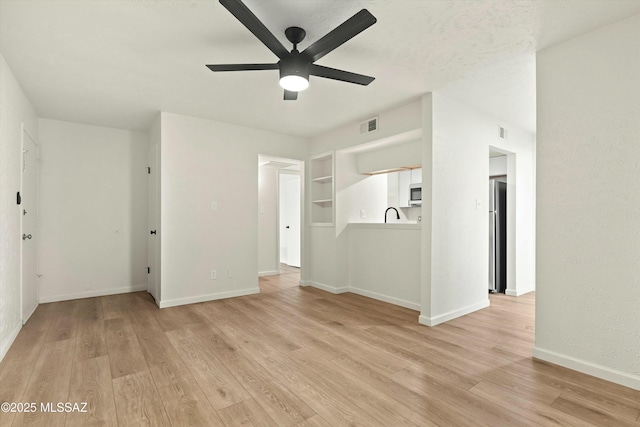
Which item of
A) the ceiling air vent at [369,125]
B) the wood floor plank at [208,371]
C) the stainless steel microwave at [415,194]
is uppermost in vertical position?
the ceiling air vent at [369,125]

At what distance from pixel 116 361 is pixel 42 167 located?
3.34 meters

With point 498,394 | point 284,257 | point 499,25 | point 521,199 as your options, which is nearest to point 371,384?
point 498,394

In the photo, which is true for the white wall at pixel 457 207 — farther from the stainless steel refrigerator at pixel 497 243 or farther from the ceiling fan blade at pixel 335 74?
the ceiling fan blade at pixel 335 74

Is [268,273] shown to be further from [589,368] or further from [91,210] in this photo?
[589,368]

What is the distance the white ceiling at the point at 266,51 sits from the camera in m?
2.07

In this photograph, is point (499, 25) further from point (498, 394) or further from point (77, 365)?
point (77, 365)

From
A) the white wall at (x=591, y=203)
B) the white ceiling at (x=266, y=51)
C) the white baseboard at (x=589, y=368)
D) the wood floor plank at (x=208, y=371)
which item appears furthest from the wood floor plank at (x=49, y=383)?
the white wall at (x=591, y=203)

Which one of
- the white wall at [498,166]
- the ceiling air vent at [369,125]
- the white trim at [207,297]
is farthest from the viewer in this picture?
the white wall at [498,166]

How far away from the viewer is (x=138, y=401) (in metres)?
1.97

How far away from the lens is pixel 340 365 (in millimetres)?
2445

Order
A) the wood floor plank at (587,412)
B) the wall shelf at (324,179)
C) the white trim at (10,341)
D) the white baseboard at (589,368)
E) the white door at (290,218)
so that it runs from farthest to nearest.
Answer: the white door at (290,218) → the wall shelf at (324,179) → the white trim at (10,341) → the white baseboard at (589,368) → the wood floor plank at (587,412)

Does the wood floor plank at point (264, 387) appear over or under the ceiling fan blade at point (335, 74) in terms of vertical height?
under

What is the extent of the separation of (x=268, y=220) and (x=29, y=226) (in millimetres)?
3625

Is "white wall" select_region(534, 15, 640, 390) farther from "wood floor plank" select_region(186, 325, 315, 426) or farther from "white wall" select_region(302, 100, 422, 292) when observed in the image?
"wood floor plank" select_region(186, 325, 315, 426)
